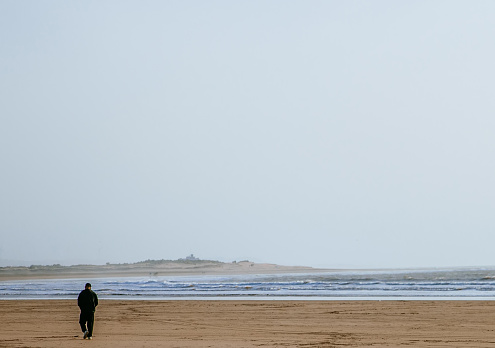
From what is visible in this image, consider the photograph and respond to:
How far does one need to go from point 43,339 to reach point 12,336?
4.15 ft

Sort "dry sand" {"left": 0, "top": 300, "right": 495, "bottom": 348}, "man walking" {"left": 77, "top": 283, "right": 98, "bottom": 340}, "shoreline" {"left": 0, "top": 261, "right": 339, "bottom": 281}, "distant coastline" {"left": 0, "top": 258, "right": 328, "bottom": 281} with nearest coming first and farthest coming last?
"dry sand" {"left": 0, "top": 300, "right": 495, "bottom": 348}
"man walking" {"left": 77, "top": 283, "right": 98, "bottom": 340}
"shoreline" {"left": 0, "top": 261, "right": 339, "bottom": 281}
"distant coastline" {"left": 0, "top": 258, "right": 328, "bottom": 281}

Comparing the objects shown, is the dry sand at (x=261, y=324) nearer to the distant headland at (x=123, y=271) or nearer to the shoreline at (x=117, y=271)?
the shoreline at (x=117, y=271)

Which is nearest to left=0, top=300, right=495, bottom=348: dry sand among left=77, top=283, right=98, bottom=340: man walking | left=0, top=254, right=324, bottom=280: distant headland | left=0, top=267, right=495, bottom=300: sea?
left=77, top=283, right=98, bottom=340: man walking

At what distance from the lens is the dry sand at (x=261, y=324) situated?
17.0 metres

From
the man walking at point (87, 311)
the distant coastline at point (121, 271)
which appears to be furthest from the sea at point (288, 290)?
the distant coastline at point (121, 271)

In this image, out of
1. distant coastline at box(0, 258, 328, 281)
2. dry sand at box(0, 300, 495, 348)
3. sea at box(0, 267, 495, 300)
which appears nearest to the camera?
dry sand at box(0, 300, 495, 348)

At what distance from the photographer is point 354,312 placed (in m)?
24.4

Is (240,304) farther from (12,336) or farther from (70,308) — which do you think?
(12,336)

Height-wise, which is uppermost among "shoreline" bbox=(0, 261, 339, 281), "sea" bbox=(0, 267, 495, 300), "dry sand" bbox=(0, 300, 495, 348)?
"shoreline" bbox=(0, 261, 339, 281)

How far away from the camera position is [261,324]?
829 inches

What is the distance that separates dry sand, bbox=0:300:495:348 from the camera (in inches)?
668

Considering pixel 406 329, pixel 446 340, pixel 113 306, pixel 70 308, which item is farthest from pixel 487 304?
pixel 70 308

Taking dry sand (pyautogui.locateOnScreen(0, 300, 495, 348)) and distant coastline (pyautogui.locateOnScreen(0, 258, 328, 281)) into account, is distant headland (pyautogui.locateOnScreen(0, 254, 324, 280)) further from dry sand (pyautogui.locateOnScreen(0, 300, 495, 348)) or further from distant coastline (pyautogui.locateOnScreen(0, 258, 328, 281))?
dry sand (pyautogui.locateOnScreen(0, 300, 495, 348))

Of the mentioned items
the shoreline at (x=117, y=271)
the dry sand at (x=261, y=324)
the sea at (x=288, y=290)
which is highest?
the shoreline at (x=117, y=271)
